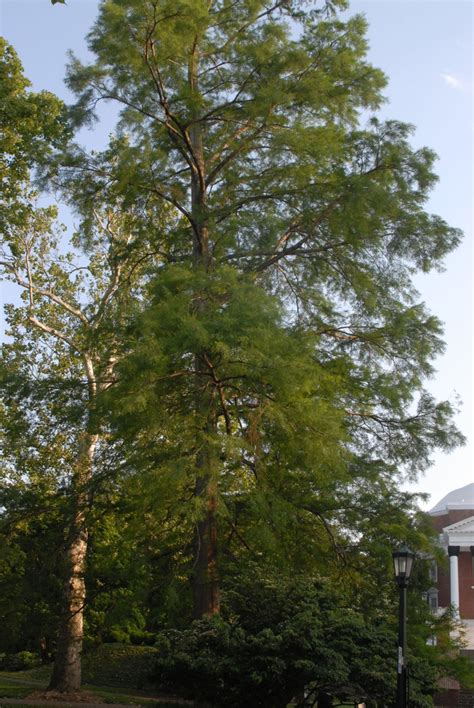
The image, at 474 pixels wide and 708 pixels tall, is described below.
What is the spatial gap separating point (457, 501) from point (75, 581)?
34765 millimetres

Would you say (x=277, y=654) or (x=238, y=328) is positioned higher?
(x=238, y=328)

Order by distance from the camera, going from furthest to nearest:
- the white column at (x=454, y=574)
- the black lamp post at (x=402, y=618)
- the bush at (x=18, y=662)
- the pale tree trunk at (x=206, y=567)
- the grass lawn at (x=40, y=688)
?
the white column at (x=454, y=574) < the bush at (x=18, y=662) < the grass lawn at (x=40, y=688) < the pale tree trunk at (x=206, y=567) < the black lamp post at (x=402, y=618)

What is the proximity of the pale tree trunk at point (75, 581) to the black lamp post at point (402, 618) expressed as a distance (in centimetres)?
623

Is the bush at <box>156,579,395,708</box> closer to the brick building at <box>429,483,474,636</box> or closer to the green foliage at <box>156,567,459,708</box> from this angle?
the green foliage at <box>156,567,459,708</box>

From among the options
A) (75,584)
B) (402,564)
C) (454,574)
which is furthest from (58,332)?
(454,574)

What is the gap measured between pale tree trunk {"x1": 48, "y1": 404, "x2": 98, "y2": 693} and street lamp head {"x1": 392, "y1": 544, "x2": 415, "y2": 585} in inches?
243

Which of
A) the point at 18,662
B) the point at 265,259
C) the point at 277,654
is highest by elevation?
the point at 265,259

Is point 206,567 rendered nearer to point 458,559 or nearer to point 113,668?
point 113,668

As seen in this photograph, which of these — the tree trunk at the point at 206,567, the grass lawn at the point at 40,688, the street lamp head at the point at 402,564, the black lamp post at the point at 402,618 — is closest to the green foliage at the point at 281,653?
the black lamp post at the point at 402,618

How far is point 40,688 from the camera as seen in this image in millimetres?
23719

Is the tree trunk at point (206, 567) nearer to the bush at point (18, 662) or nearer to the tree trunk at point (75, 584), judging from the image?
the tree trunk at point (75, 584)

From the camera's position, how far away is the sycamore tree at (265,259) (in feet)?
48.6

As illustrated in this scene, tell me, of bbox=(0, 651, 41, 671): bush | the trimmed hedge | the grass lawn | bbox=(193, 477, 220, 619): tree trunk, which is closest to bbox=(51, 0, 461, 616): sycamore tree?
bbox=(193, 477, 220, 619): tree trunk

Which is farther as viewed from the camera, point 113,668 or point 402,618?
point 113,668
